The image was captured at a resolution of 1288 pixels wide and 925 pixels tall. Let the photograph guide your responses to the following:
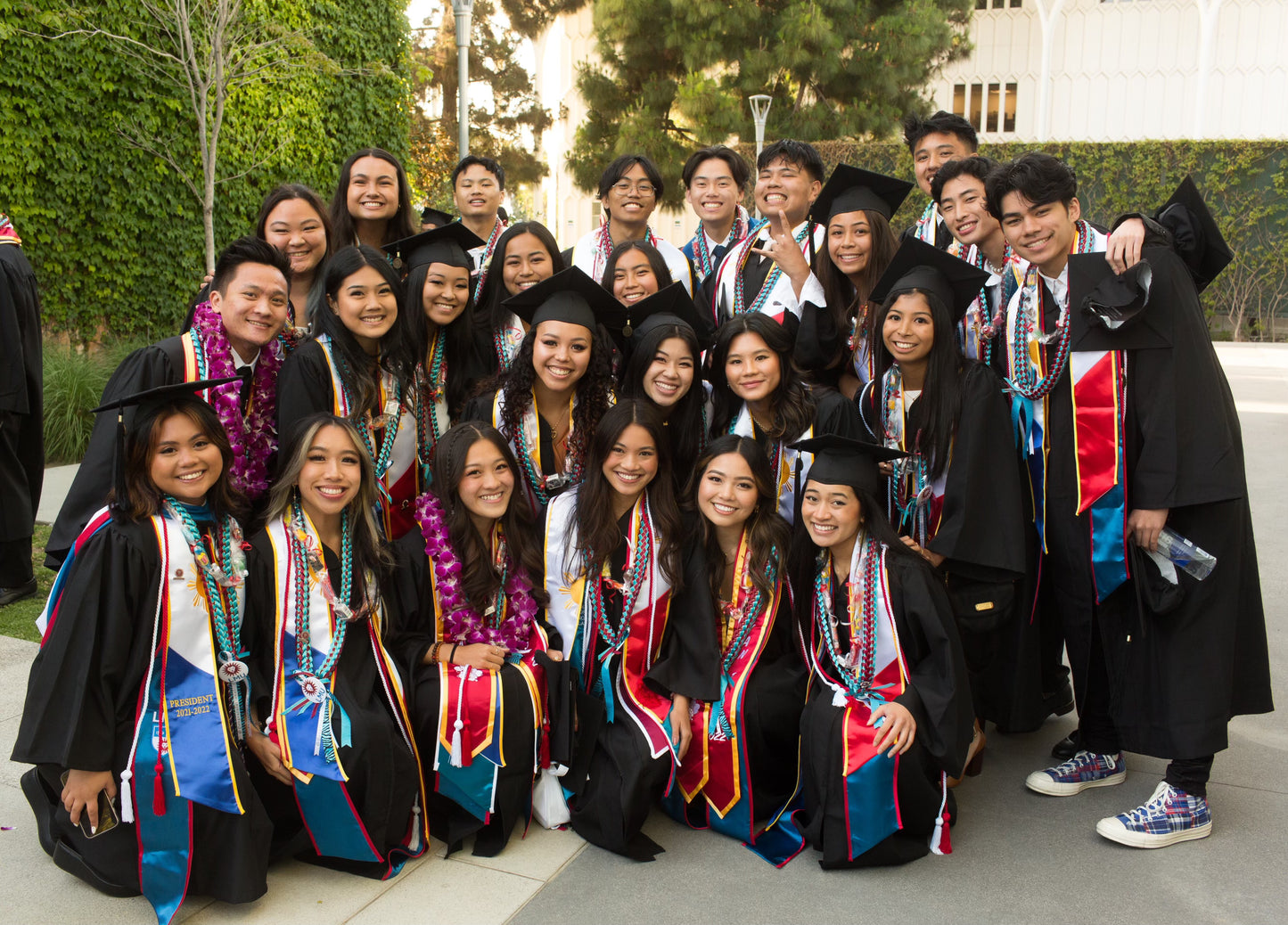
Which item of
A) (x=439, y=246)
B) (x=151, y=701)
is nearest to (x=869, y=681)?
(x=151, y=701)

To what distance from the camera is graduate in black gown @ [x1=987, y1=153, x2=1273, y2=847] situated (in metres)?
3.07

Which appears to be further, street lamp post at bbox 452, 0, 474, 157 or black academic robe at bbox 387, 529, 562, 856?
street lamp post at bbox 452, 0, 474, 157

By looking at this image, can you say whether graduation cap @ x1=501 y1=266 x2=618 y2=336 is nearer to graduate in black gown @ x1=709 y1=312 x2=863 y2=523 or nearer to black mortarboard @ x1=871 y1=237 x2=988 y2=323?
graduate in black gown @ x1=709 y1=312 x2=863 y2=523

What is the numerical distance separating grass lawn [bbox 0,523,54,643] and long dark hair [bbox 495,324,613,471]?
251cm

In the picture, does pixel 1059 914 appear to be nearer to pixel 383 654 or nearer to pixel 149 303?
pixel 383 654

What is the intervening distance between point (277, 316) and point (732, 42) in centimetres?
1664

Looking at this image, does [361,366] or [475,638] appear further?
[361,366]

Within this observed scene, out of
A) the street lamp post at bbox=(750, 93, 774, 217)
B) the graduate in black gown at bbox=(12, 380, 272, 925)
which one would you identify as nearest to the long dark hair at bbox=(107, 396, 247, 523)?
the graduate in black gown at bbox=(12, 380, 272, 925)

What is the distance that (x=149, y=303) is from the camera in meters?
10.6

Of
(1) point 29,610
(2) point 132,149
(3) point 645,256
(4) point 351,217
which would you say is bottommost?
(1) point 29,610

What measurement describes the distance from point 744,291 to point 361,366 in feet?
5.69

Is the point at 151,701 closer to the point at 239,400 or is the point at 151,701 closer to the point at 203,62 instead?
the point at 239,400

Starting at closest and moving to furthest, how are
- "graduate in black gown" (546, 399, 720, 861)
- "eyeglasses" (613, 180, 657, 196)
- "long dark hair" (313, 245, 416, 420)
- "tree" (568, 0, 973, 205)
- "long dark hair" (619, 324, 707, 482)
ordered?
"graduate in black gown" (546, 399, 720, 861), "long dark hair" (313, 245, 416, 420), "long dark hair" (619, 324, 707, 482), "eyeglasses" (613, 180, 657, 196), "tree" (568, 0, 973, 205)

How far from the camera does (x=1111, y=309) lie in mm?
3090
